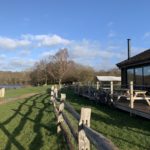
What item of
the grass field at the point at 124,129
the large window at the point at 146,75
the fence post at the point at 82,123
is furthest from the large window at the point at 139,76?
the fence post at the point at 82,123

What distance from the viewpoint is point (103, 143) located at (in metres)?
3.99

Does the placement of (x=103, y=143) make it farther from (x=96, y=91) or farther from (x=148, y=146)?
(x=96, y=91)

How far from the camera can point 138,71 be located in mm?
23047

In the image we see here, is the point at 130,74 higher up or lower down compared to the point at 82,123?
higher up

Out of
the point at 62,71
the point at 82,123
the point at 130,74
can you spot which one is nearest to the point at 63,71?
the point at 62,71

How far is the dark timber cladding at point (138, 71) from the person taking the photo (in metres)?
21.1

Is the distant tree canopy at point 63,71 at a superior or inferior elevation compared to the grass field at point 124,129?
superior

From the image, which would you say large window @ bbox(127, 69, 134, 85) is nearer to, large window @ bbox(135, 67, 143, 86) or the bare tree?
large window @ bbox(135, 67, 143, 86)

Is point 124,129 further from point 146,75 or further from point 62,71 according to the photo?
point 62,71

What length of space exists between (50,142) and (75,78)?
69.0 metres

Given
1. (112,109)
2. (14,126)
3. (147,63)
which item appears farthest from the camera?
(147,63)

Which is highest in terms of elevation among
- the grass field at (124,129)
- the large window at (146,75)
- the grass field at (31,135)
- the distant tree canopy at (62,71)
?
the distant tree canopy at (62,71)

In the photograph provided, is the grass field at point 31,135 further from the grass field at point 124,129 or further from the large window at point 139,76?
the large window at point 139,76

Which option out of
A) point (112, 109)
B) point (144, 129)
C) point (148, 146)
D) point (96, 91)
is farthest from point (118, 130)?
point (96, 91)
